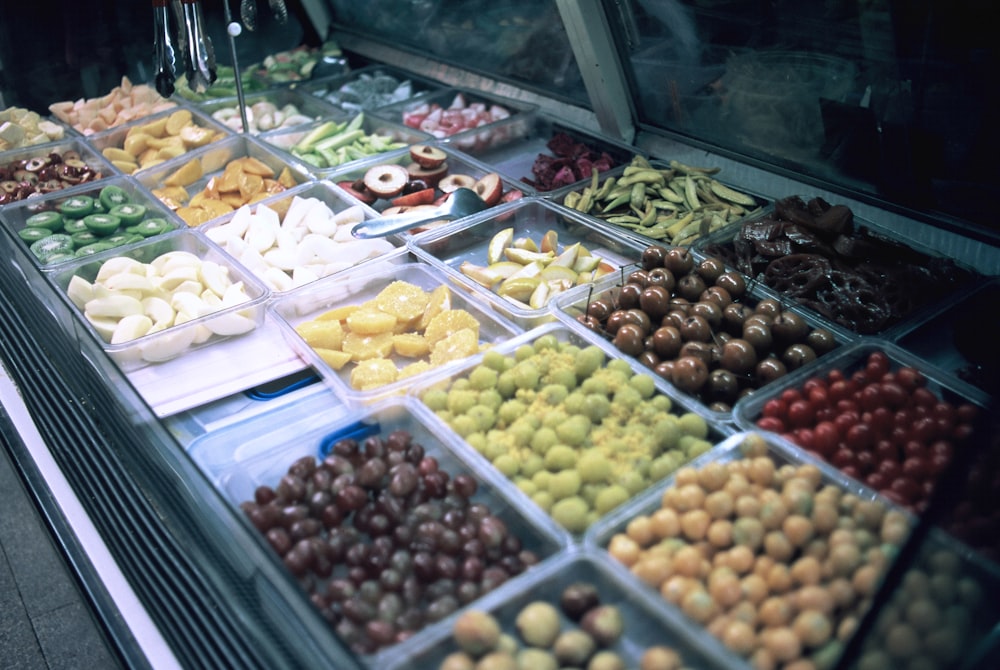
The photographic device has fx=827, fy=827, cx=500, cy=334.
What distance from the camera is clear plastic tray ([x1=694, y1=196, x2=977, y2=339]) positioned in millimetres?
1821

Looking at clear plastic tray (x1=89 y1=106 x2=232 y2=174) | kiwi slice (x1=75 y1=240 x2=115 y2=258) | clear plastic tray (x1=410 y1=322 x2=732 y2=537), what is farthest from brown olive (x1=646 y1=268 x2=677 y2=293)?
clear plastic tray (x1=89 y1=106 x2=232 y2=174)

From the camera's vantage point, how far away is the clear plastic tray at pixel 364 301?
1.88 metres

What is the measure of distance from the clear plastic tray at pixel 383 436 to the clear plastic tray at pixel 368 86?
2.03 m

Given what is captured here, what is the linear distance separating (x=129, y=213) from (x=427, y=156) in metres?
0.98

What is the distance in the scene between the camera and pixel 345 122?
3273mm

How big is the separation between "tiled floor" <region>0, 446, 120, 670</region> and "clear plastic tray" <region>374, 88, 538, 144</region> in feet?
5.99

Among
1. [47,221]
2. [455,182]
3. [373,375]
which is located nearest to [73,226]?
[47,221]

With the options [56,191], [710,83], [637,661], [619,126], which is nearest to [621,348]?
[637,661]

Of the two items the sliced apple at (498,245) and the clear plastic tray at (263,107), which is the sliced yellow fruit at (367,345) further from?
the clear plastic tray at (263,107)

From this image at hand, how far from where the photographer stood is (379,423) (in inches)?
64.8

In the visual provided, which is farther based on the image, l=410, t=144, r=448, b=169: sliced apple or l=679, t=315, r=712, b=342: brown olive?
l=410, t=144, r=448, b=169: sliced apple

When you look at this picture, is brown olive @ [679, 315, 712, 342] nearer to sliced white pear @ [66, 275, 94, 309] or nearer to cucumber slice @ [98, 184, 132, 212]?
sliced white pear @ [66, 275, 94, 309]

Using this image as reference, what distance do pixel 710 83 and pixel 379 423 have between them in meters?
1.48

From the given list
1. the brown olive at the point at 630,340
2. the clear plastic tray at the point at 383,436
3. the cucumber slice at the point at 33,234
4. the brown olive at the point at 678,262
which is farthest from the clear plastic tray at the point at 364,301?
the cucumber slice at the point at 33,234
